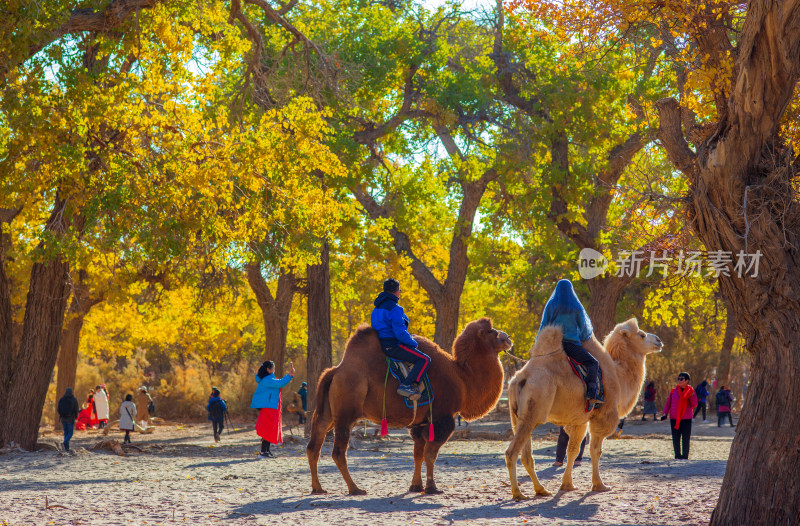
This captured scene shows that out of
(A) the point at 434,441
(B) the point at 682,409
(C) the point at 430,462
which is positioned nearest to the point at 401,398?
(A) the point at 434,441

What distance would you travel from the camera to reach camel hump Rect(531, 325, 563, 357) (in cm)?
948

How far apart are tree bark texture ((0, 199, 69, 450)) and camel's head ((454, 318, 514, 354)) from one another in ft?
31.6

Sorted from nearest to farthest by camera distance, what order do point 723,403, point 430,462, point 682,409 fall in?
point 430,462
point 682,409
point 723,403

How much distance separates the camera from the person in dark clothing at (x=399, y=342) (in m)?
9.84

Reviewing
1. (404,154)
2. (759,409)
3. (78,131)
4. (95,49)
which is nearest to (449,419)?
(759,409)

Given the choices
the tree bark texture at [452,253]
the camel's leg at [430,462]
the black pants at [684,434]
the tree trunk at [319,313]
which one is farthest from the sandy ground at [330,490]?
the tree bark texture at [452,253]

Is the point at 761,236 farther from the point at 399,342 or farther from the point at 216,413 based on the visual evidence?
the point at 216,413

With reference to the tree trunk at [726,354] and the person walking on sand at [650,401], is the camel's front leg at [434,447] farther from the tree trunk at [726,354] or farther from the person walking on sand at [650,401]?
the person walking on sand at [650,401]

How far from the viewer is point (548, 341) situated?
9484 mm

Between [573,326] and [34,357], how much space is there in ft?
38.4

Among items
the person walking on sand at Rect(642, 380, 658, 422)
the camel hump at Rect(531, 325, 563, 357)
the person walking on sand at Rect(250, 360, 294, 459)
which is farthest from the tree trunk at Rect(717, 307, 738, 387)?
the camel hump at Rect(531, 325, 563, 357)

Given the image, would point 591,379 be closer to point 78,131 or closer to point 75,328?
point 78,131

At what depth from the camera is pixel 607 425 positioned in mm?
9859

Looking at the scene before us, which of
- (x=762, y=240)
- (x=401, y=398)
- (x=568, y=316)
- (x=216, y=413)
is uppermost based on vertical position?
(x=762, y=240)
